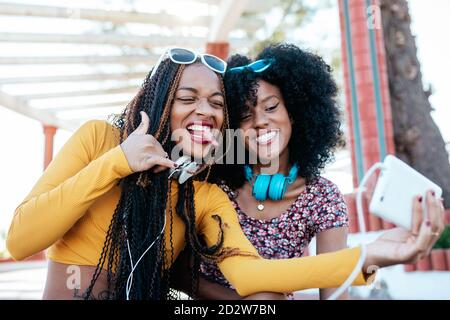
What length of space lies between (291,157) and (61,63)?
527cm

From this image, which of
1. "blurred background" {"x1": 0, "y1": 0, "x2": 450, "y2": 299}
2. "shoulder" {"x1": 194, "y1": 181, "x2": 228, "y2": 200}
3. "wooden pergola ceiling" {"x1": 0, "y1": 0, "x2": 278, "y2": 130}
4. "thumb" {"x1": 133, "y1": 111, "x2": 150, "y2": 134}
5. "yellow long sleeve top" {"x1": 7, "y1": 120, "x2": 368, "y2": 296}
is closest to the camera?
"yellow long sleeve top" {"x1": 7, "y1": 120, "x2": 368, "y2": 296}

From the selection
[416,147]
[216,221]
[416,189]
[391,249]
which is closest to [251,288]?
[216,221]

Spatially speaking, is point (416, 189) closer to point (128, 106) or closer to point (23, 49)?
point (128, 106)

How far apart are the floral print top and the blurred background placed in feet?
0.83

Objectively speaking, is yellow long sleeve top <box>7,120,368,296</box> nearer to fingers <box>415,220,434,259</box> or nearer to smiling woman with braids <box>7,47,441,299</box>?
smiling woman with braids <box>7,47,441,299</box>

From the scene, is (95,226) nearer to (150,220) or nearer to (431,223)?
(150,220)

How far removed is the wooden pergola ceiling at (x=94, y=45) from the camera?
5.55m

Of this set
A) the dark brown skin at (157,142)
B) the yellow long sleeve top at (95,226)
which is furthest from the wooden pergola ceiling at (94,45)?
the yellow long sleeve top at (95,226)

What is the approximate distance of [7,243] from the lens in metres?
1.47

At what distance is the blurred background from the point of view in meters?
4.04

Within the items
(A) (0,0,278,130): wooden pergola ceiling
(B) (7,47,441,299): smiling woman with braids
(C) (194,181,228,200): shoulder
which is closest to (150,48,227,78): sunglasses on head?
(B) (7,47,441,299): smiling woman with braids

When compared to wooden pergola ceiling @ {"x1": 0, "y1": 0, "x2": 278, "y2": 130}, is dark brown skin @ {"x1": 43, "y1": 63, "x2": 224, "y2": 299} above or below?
below

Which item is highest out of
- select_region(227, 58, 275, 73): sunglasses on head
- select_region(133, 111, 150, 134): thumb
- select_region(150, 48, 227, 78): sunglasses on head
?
select_region(227, 58, 275, 73): sunglasses on head

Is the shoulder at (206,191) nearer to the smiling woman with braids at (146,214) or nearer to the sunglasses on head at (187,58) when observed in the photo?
the smiling woman with braids at (146,214)
